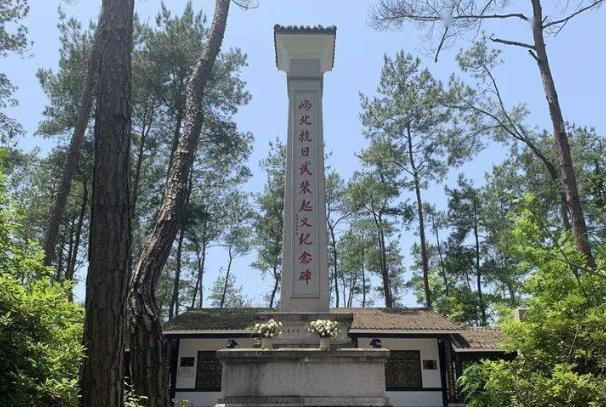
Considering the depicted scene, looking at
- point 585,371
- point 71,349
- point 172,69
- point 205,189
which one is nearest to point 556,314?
point 585,371

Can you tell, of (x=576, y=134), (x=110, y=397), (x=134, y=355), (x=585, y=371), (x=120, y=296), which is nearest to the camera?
(x=110, y=397)

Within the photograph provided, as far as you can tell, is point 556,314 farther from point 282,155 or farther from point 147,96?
point 282,155

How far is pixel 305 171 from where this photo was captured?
8.95 m

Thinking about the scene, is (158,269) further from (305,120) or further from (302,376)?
(305,120)

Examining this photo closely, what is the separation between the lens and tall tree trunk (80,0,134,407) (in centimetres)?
337

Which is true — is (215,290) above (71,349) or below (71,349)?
above

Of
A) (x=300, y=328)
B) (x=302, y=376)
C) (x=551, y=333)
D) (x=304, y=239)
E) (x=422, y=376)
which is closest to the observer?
(x=551, y=333)

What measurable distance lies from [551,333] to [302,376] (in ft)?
10.3

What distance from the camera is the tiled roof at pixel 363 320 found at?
14.3 metres

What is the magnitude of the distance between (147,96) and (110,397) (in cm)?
1513

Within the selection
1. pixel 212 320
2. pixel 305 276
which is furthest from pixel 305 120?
pixel 212 320

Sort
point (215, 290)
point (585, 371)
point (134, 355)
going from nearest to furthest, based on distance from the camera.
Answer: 1. point (134, 355)
2. point (585, 371)
3. point (215, 290)

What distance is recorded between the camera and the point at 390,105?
63.8ft

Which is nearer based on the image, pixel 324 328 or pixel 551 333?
pixel 551 333
